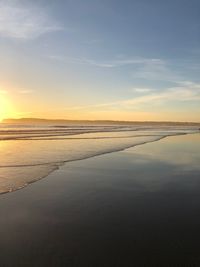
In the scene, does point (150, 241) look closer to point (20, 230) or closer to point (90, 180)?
point (20, 230)

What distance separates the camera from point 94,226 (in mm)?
7461

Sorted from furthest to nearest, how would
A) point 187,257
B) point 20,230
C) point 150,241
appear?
point 20,230 → point 150,241 → point 187,257

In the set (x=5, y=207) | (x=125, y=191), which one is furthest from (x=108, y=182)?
(x=5, y=207)

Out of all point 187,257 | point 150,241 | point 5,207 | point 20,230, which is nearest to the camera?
point 187,257

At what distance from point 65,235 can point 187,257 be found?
243cm

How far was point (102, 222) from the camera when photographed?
7742mm

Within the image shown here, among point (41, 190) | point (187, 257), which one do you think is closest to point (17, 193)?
point (41, 190)

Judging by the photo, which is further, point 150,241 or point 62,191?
point 62,191

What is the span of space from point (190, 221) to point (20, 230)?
12.4 ft

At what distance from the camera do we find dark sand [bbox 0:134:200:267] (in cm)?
594

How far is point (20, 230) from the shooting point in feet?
23.7

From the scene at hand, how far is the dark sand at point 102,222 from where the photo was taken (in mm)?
5941

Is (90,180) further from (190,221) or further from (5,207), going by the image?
(190,221)

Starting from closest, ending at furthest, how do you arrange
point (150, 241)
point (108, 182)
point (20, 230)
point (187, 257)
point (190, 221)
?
1. point (187, 257)
2. point (150, 241)
3. point (20, 230)
4. point (190, 221)
5. point (108, 182)
